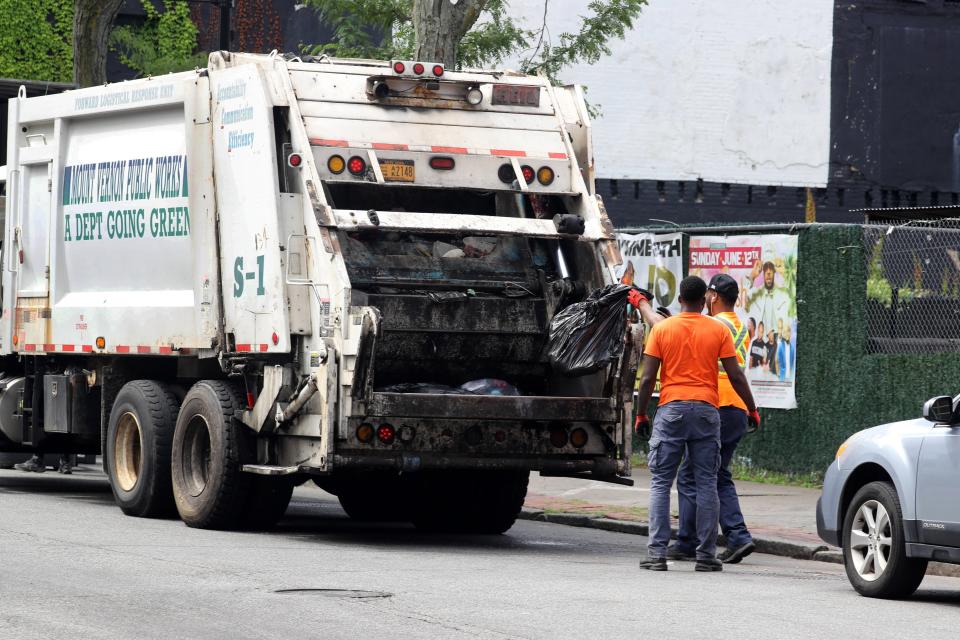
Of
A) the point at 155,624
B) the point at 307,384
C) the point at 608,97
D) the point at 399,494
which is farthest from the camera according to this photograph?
the point at 608,97

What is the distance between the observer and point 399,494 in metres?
13.5

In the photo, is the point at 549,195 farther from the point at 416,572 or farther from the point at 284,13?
the point at 284,13

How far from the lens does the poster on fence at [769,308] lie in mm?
16391

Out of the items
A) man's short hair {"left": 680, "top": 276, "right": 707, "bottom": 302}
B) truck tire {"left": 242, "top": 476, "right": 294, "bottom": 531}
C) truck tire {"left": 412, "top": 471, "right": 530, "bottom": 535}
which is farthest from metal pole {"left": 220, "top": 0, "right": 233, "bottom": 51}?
man's short hair {"left": 680, "top": 276, "right": 707, "bottom": 302}

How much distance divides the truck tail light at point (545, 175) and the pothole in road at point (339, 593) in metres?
3.99

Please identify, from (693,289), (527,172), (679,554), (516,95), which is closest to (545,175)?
(527,172)

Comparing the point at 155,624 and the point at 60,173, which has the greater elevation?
the point at 60,173

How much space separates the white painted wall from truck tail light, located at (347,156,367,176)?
18.5 meters

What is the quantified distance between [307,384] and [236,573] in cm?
180

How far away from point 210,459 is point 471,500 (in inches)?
81.6

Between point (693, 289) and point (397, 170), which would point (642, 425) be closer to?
point (693, 289)

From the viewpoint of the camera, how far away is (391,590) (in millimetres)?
9070

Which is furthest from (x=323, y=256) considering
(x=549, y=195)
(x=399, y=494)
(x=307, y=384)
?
(x=399, y=494)

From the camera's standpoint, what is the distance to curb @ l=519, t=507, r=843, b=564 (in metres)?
11.9
